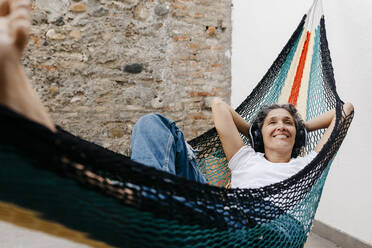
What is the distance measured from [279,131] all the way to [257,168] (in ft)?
0.69

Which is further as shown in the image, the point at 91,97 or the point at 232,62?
the point at 232,62

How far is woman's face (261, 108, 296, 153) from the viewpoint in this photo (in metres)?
1.38

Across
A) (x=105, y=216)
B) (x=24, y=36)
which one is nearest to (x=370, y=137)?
(x=105, y=216)

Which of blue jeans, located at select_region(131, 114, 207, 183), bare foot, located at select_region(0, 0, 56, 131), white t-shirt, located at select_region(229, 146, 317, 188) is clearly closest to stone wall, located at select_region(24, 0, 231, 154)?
white t-shirt, located at select_region(229, 146, 317, 188)

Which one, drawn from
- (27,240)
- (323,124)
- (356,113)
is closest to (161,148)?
(323,124)

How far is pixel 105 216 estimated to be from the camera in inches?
20.6

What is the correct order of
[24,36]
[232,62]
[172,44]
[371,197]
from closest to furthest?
[24,36], [371,197], [172,44], [232,62]

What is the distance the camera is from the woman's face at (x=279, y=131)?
54.5 inches

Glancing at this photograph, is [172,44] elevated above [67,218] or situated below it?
above

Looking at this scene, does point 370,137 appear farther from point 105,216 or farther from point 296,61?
point 105,216

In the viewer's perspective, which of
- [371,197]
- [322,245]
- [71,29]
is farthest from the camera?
[71,29]

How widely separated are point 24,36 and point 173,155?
0.76 metres

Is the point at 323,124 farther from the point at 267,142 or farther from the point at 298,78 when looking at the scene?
the point at 298,78

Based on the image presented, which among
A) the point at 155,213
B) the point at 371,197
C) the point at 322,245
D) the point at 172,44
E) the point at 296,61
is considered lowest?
the point at 322,245
